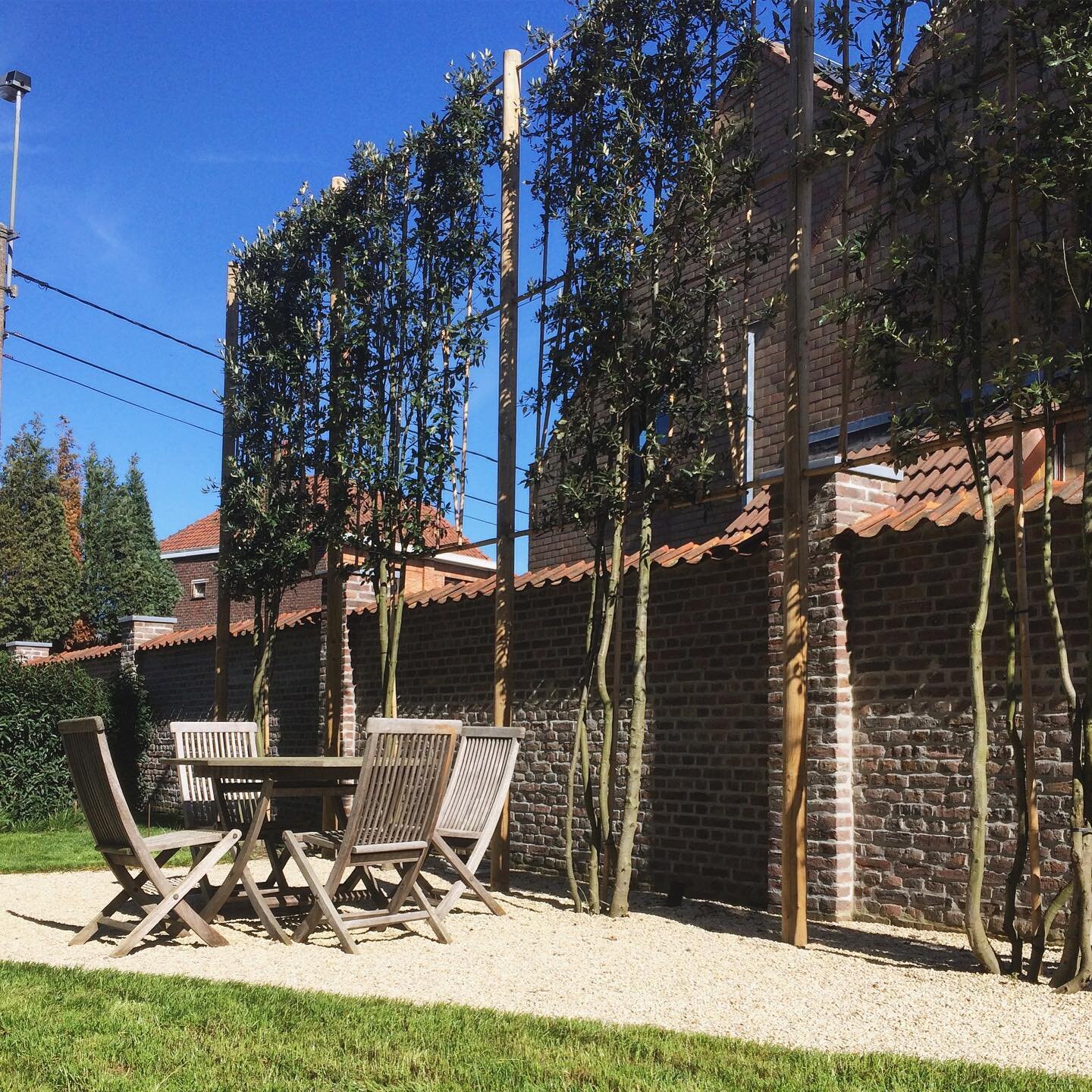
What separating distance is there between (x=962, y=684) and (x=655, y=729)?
7.22 ft

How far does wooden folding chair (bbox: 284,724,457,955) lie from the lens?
5.22 metres

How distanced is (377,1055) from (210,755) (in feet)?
14.3

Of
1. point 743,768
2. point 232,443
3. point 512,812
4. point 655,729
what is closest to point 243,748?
point 512,812

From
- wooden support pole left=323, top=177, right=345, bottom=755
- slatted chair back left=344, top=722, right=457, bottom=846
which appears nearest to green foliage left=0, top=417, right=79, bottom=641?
wooden support pole left=323, top=177, right=345, bottom=755

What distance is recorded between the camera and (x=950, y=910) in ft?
18.7

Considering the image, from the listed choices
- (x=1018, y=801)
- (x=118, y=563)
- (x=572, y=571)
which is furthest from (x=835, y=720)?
(x=118, y=563)

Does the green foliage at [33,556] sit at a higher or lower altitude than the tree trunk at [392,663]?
higher

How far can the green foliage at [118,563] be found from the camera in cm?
2877

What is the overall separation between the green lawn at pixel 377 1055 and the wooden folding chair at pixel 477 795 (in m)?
2.24

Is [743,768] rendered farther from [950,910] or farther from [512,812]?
[512,812]

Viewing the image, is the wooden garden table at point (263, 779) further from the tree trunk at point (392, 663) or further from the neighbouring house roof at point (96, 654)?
the neighbouring house roof at point (96, 654)

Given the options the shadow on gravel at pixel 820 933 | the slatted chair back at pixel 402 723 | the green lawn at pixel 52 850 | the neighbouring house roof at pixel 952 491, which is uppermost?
the neighbouring house roof at pixel 952 491

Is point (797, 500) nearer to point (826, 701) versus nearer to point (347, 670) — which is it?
point (826, 701)

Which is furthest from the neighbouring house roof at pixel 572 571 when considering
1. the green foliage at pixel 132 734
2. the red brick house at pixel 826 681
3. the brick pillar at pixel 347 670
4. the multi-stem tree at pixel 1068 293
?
the green foliage at pixel 132 734
